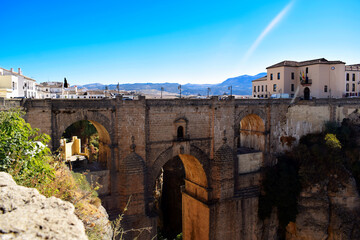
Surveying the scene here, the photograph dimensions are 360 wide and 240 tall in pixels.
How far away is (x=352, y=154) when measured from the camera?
27.2 m

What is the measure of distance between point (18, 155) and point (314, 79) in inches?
1378

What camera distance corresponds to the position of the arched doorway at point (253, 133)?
87.0 ft

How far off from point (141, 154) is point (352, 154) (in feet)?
68.0

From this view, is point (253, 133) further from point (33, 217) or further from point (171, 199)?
point (33, 217)

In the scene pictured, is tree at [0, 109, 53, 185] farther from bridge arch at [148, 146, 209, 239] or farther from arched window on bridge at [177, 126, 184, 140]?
arched window on bridge at [177, 126, 184, 140]

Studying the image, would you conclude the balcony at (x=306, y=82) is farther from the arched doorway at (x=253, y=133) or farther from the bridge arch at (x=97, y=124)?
the bridge arch at (x=97, y=124)

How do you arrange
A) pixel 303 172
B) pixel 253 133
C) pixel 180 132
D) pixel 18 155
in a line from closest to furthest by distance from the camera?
pixel 18 155
pixel 180 132
pixel 303 172
pixel 253 133

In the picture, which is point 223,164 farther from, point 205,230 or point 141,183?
point 141,183

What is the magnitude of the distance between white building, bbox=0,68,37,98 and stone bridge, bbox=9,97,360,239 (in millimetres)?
14642

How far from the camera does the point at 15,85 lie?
120 feet

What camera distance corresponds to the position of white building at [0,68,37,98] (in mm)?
31281

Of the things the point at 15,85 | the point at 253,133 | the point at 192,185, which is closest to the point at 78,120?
the point at 192,185

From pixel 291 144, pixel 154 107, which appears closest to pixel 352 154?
pixel 291 144

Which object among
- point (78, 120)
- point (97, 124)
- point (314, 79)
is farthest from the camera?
point (314, 79)
